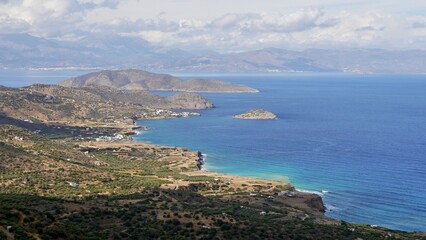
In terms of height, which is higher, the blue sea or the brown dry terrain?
the brown dry terrain

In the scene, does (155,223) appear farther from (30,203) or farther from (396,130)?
(396,130)

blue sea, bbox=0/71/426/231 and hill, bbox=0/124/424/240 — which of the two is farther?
blue sea, bbox=0/71/426/231

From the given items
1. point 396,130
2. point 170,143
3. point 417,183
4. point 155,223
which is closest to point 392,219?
point 417,183

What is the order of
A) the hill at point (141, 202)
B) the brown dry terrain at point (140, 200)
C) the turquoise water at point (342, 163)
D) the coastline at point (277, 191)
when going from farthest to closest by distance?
1. the turquoise water at point (342, 163)
2. the coastline at point (277, 191)
3. the brown dry terrain at point (140, 200)
4. the hill at point (141, 202)

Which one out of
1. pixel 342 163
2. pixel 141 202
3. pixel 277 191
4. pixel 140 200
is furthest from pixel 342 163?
pixel 141 202

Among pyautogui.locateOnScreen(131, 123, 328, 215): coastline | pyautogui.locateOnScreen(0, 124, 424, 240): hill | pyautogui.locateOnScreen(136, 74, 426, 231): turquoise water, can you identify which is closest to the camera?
pyautogui.locateOnScreen(0, 124, 424, 240): hill

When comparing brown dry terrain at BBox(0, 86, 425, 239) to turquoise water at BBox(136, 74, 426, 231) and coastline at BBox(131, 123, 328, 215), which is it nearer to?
coastline at BBox(131, 123, 328, 215)

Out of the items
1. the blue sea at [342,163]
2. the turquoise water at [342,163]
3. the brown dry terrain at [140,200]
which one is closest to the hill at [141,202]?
the brown dry terrain at [140,200]

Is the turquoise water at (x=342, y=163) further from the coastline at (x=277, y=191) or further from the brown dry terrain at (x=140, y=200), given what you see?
the brown dry terrain at (x=140, y=200)

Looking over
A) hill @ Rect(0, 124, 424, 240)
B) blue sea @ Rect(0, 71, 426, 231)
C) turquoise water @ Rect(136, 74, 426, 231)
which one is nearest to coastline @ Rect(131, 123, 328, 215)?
hill @ Rect(0, 124, 424, 240)

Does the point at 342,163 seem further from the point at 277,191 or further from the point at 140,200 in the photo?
the point at 140,200

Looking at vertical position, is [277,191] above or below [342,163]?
above
